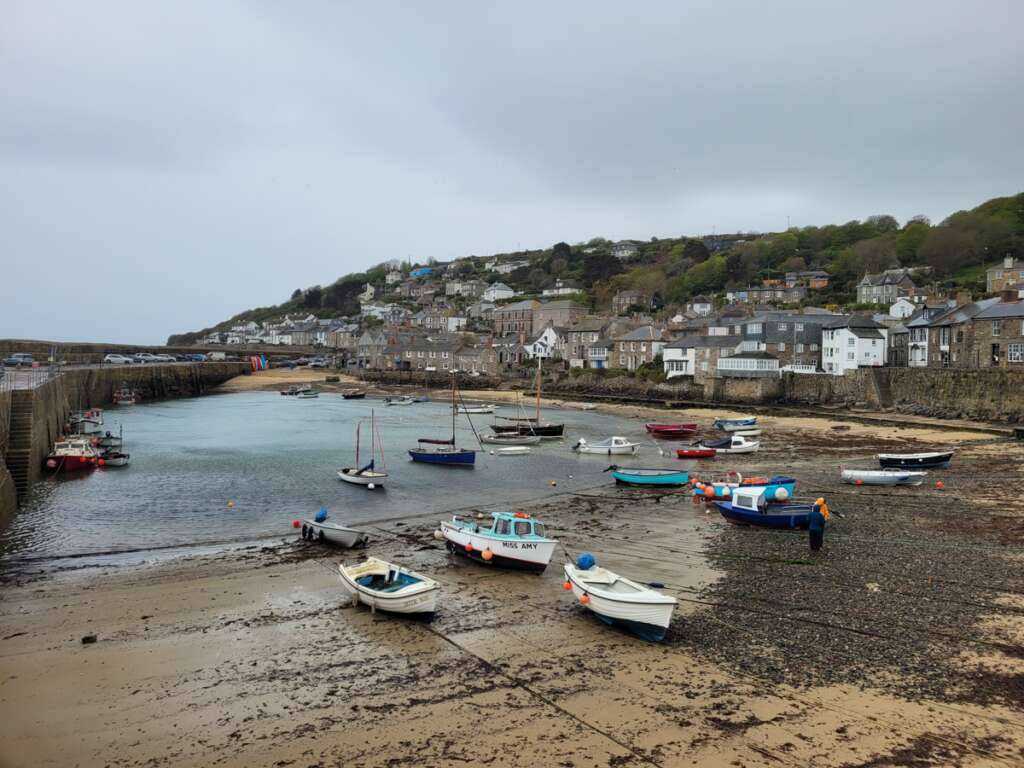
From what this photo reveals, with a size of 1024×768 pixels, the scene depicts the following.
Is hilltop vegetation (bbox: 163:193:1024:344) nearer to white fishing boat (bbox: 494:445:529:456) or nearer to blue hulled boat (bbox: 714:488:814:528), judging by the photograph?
white fishing boat (bbox: 494:445:529:456)

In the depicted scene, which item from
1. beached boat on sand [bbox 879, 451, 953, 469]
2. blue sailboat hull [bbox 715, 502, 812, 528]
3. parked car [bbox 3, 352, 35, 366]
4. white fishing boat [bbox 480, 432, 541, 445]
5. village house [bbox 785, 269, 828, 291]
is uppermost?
village house [bbox 785, 269, 828, 291]

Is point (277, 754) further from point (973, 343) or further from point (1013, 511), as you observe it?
point (973, 343)

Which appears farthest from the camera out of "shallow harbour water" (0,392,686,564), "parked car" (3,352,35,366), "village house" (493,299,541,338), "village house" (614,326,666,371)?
"village house" (493,299,541,338)

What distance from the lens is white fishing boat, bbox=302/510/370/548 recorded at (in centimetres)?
2128

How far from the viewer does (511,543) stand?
60.2 ft

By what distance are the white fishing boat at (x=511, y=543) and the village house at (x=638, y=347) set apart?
67.3m

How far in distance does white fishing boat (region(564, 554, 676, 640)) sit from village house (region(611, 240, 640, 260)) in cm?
17487

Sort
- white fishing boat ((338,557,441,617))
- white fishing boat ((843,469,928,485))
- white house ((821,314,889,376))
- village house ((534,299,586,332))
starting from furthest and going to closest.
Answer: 1. village house ((534,299,586,332))
2. white house ((821,314,889,376))
3. white fishing boat ((843,469,928,485))
4. white fishing boat ((338,557,441,617))

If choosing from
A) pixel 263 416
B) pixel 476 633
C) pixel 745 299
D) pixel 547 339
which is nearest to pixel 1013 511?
pixel 476 633

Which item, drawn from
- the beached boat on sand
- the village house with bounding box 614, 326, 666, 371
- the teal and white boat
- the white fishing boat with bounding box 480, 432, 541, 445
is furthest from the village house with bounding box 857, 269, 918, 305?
the teal and white boat

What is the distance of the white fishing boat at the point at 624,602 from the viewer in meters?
13.4

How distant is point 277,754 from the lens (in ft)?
32.4

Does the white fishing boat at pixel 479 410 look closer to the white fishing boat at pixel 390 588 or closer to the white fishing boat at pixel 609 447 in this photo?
the white fishing boat at pixel 609 447

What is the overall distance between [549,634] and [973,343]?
55.8m
